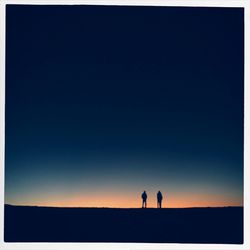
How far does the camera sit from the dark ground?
162 inches

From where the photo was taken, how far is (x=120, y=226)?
4.16m

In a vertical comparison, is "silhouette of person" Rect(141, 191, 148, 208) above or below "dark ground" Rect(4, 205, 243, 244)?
above

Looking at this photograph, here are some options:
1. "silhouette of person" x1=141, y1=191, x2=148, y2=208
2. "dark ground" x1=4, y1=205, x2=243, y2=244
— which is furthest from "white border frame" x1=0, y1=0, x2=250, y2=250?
"silhouette of person" x1=141, y1=191, x2=148, y2=208

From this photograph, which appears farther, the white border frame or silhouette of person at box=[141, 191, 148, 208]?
silhouette of person at box=[141, 191, 148, 208]

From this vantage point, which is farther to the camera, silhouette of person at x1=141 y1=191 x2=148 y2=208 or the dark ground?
silhouette of person at x1=141 y1=191 x2=148 y2=208

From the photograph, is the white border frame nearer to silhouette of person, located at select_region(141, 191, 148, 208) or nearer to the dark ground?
the dark ground

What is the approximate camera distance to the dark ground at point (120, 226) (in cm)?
412

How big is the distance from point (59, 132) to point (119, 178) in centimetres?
59
